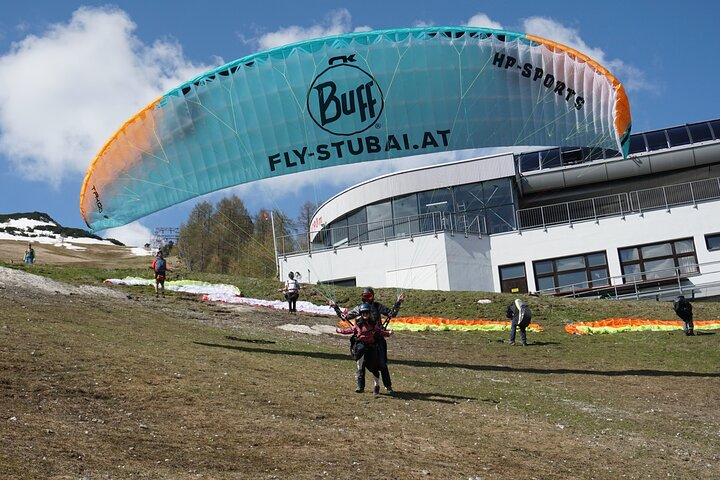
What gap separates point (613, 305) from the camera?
33.3 m

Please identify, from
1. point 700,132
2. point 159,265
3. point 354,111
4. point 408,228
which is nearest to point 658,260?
point 700,132

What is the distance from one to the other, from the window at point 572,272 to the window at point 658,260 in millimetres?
1238

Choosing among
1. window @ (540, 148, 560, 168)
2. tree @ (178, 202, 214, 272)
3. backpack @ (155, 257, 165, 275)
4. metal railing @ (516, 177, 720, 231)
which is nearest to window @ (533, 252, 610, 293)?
metal railing @ (516, 177, 720, 231)

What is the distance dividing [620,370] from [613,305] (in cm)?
1319

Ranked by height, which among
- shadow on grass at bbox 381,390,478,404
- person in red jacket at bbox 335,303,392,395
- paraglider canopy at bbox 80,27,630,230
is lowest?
shadow on grass at bbox 381,390,478,404

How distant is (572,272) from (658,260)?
4.71 m

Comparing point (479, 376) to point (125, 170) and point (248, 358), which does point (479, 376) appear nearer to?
point (248, 358)

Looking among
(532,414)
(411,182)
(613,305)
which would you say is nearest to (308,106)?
(532,414)

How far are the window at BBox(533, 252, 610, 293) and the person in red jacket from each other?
31.5 metres

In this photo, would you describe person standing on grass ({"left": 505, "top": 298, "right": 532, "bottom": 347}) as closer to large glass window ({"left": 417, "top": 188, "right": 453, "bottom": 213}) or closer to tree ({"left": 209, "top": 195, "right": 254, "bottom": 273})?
large glass window ({"left": 417, "top": 188, "right": 453, "bottom": 213})

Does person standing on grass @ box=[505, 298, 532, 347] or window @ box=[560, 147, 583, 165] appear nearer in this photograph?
person standing on grass @ box=[505, 298, 532, 347]

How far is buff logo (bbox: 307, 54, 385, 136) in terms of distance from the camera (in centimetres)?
2055

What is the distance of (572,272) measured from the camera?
45.5 m

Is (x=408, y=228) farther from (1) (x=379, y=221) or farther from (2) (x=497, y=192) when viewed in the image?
(2) (x=497, y=192)
